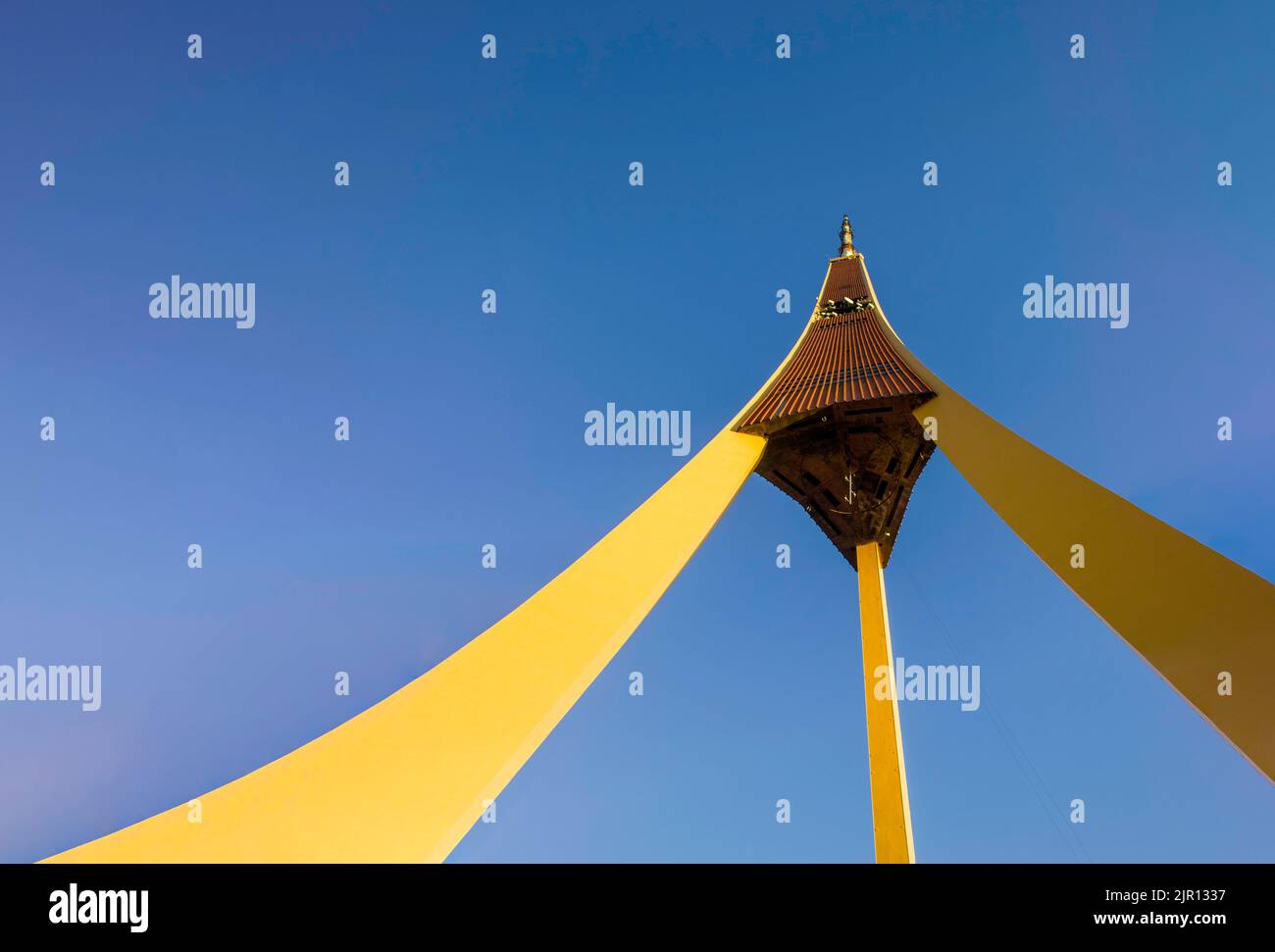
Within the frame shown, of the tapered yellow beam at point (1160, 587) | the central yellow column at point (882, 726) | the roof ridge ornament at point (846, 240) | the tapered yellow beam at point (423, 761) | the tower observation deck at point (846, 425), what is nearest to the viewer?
the tapered yellow beam at point (423, 761)

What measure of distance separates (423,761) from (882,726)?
25.2ft

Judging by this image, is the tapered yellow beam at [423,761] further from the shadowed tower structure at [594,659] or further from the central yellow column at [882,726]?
the central yellow column at [882,726]

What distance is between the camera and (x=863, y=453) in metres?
11.5

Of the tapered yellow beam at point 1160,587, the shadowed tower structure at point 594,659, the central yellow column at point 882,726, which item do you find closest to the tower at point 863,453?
the central yellow column at point 882,726

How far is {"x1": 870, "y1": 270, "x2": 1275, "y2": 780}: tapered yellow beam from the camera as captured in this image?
13.8ft

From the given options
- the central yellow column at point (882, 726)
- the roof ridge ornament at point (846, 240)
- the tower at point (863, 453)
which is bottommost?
the central yellow column at point (882, 726)

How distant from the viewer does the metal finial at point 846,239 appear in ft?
51.8

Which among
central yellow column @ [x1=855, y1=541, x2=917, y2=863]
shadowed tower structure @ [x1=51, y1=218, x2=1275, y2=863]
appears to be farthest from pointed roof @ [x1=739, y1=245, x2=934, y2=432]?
central yellow column @ [x1=855, y1=541, x2=917, y2=863]

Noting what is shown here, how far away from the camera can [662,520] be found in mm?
7270

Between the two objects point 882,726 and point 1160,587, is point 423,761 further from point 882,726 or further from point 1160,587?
point 882,726

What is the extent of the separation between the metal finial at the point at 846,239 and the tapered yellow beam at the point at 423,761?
11.7 meters
